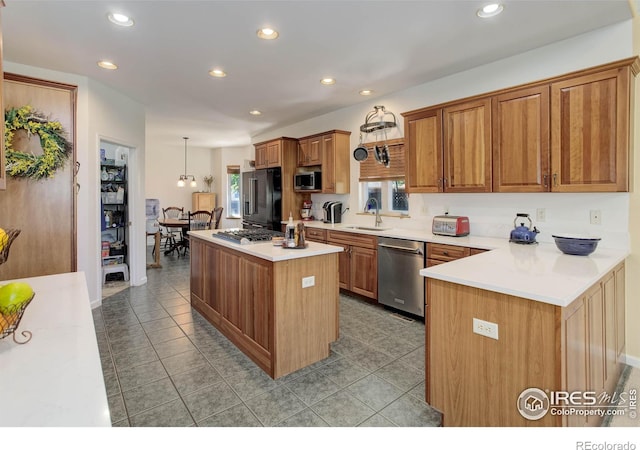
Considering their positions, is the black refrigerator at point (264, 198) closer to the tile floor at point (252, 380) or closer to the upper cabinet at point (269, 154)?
the upper cabinet at point (269, 154)

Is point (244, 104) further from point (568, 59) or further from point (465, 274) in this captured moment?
point (465, 274)

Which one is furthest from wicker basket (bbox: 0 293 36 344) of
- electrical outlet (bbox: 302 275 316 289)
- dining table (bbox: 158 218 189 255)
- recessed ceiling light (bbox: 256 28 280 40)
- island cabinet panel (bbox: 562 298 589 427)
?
dining table (bbox: 158 218 189 255)

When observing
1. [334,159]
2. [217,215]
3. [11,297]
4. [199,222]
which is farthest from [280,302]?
[217,215]

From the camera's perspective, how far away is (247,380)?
238cm

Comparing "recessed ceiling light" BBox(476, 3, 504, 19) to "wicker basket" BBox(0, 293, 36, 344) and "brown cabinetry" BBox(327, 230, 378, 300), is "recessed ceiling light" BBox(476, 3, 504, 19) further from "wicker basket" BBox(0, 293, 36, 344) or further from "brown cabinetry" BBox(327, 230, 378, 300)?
"wicker basket" BBox(0, 293, 36, 344)

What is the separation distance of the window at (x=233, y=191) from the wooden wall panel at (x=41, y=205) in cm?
676

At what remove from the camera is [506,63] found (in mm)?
3262

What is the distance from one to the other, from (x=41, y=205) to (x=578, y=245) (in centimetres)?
393

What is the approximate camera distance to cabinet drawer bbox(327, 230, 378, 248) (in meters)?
3.94

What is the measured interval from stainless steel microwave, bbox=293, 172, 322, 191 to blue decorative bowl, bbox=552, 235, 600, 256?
3416 mm

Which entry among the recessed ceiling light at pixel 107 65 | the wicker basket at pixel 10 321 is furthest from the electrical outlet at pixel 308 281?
the recessed ceiling light at pixel 107 65

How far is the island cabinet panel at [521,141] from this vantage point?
9.00 ft

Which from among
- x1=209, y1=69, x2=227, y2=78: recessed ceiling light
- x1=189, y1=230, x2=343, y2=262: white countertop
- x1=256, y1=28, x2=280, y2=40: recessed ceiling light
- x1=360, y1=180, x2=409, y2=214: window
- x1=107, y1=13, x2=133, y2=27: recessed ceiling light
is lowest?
x1=189, y1=230, x2=343, y2=262: white countertop
